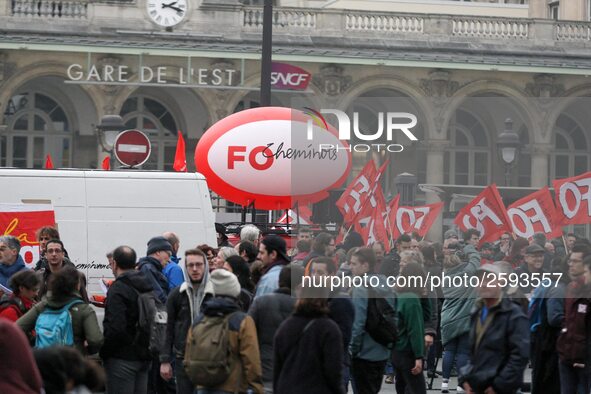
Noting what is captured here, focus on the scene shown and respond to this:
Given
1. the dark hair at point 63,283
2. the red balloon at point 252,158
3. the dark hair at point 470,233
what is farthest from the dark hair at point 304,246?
the dark hair at point 63,283

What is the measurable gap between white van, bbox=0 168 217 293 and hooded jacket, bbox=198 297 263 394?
7128 mm

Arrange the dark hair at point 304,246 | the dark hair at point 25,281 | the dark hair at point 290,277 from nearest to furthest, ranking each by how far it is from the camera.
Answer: the dark hair at point 290,277 → the dark hair at point 25,281 → the dark hair at point 304,246

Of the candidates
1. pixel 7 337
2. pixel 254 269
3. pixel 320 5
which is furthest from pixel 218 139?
pixel 320 5

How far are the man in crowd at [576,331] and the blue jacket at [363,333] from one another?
131 centimetres

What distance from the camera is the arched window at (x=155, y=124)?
4019 cm

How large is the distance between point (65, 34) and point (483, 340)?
27520mm

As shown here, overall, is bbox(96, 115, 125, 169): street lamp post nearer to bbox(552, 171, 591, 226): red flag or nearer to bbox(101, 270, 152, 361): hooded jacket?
bbox(101, 270, 152, 361): hooded jacket

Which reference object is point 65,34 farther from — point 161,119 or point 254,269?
point 254,269

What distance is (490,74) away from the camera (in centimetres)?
3909

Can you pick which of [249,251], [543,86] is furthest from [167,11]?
[249,251]

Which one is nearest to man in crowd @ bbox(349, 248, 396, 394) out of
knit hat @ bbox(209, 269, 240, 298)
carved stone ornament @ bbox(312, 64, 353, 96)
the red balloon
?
knit hat @ bbox(209, 269, 240, 298)

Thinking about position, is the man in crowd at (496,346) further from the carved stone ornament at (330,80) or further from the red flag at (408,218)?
the carved stone ornament at (330,80)

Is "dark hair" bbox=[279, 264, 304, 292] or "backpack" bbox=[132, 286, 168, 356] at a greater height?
"dark hair" bbox=[279, 264, 304, 292]

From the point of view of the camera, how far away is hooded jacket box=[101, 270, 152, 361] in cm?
1171
